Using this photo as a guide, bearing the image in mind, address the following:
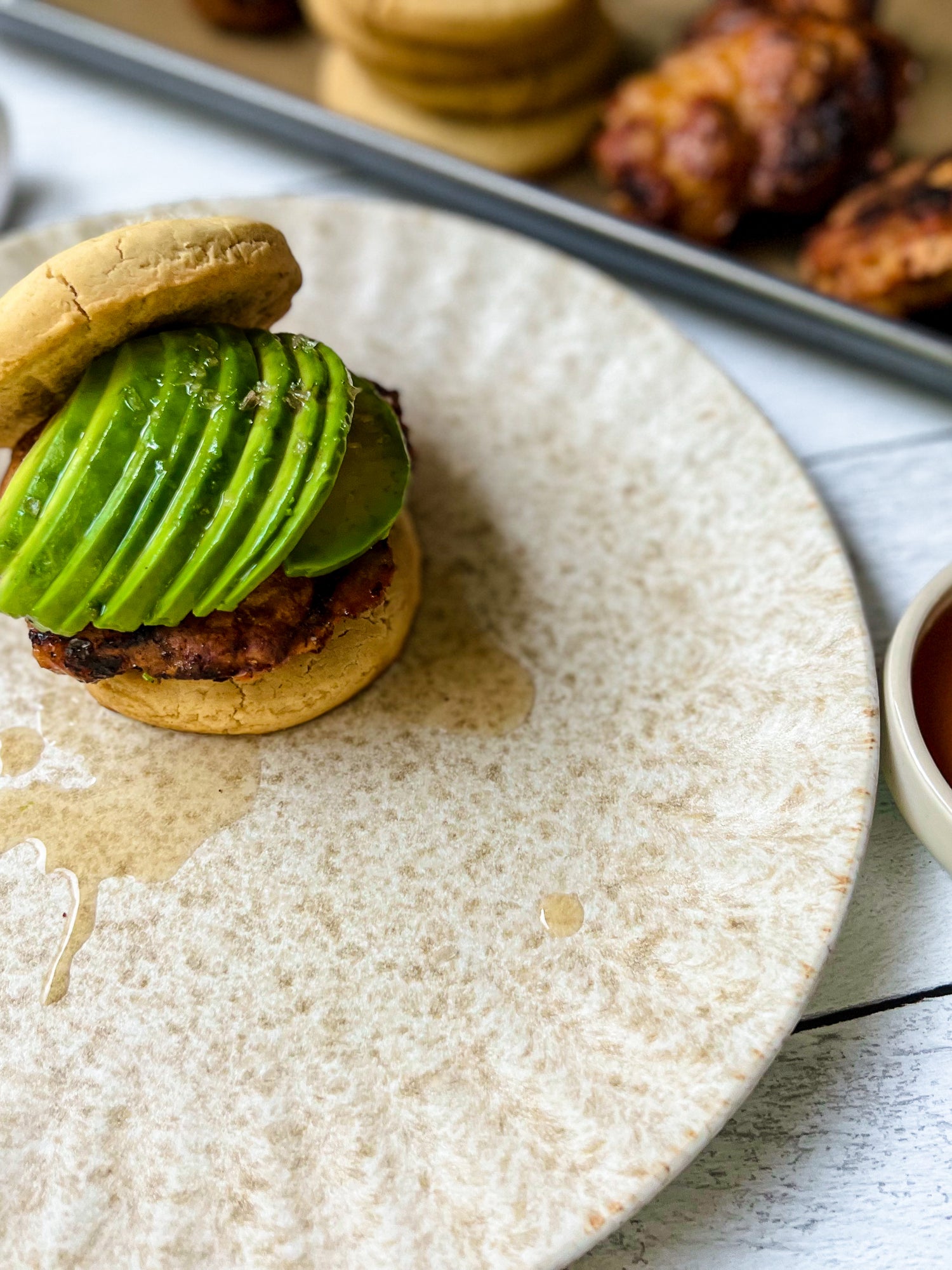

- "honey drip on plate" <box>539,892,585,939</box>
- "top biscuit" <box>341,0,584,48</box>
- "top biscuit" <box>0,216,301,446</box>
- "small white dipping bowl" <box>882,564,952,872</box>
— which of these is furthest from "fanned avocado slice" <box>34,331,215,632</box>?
"top biscuit" <box>341,0,584,48</box>

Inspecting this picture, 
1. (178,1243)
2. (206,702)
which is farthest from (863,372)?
(178,1243)

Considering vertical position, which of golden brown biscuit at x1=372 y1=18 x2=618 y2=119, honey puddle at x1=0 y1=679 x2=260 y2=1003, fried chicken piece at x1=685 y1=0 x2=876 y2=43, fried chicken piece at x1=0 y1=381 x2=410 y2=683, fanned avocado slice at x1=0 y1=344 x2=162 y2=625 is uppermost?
fried chicken piece at x1=685 y1=0 x2=876 y2=43

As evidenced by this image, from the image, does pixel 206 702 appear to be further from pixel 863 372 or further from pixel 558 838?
pixel 863 372

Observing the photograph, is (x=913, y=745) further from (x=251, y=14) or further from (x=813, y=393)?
(x=251, y=14)

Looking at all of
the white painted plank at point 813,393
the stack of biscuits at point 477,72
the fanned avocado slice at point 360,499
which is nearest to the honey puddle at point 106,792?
the fanned avocado slice at point 360,499

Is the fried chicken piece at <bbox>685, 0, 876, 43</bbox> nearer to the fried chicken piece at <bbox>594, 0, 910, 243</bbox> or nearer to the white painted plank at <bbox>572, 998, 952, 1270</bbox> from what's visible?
the fried chicken piece at <bbox>594, 0, 910, 243</bbox>

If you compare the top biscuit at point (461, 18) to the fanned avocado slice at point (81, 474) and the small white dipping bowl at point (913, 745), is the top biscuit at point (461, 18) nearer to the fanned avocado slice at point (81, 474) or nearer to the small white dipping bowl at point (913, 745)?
the fanned avocado slice at point (81, 474)
